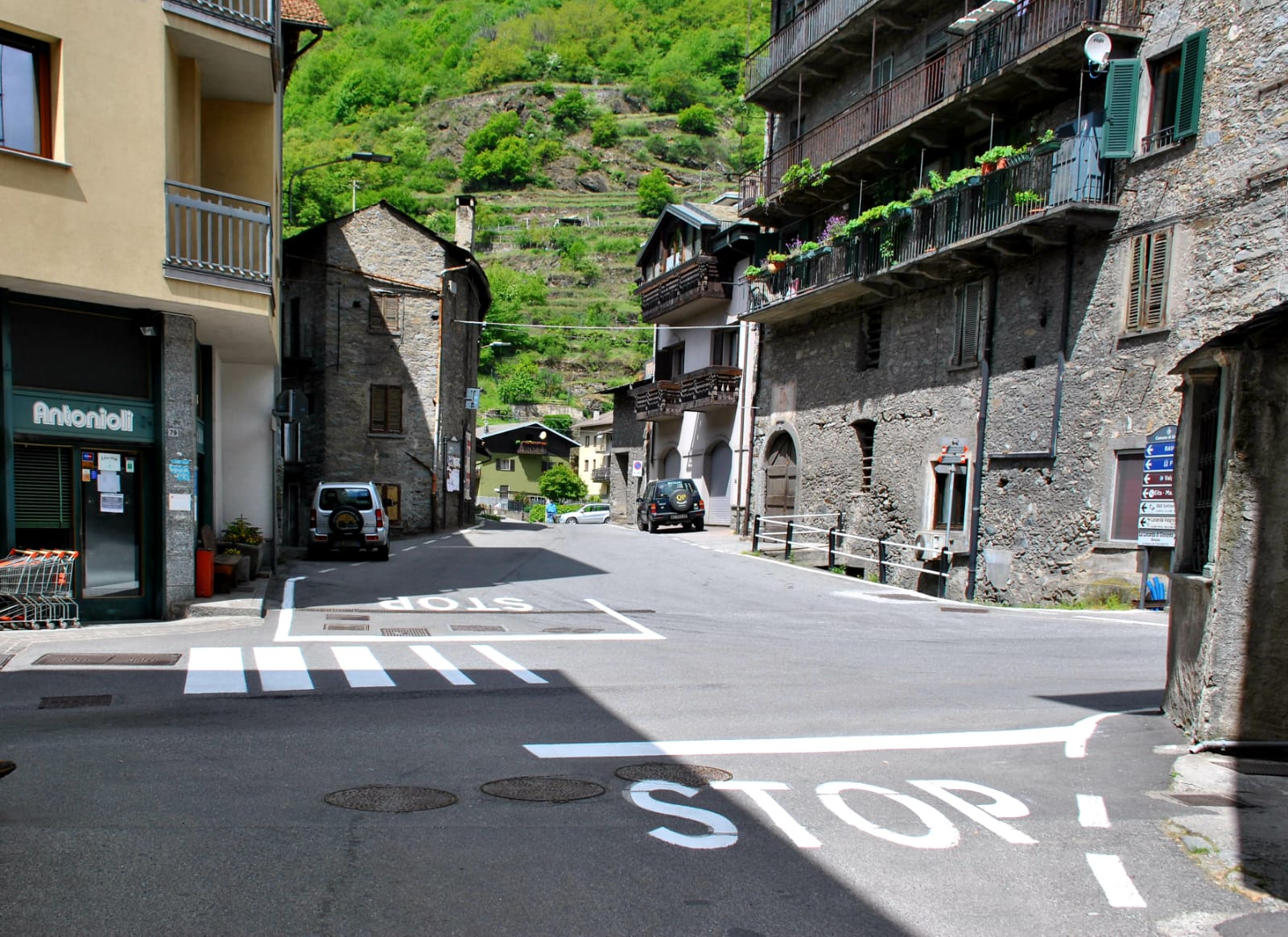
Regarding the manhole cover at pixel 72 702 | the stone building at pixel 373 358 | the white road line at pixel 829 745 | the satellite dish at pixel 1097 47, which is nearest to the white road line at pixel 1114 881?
the white road line at pixel 829 745

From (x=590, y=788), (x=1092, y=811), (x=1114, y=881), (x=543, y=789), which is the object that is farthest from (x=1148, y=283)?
(x=543, y=789)

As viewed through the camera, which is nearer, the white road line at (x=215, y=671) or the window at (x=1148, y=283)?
the white road line at (x=215, y=671)

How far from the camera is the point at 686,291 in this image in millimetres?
38688

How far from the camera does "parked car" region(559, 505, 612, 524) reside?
181ft

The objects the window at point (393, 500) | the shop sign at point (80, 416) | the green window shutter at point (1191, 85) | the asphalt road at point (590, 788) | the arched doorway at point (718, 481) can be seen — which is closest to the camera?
the asphalt road at point (590, 788)

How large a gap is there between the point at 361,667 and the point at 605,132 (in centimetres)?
13909

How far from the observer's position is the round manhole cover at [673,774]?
6059 millimetres

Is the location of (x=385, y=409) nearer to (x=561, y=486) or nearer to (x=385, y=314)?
(x=385, y=314)

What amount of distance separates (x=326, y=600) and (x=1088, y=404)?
Result: 1344 centimetres

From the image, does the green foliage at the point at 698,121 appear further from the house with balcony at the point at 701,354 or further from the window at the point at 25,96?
the window at the point at 25,96

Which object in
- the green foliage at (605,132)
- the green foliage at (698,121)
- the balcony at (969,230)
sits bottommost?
the balcony at (969,230)

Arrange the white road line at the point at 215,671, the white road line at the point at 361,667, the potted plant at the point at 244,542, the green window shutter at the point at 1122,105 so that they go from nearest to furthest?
the white road line at the point at 215,671 → the white road line at the point at 361,667 → the potted plant at the point at 244,542 → the green window shutter at the point at 1122,105

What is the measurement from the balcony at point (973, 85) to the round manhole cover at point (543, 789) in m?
17.6

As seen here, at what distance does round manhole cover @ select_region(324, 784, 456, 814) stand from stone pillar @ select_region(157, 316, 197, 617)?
29.2 ft
